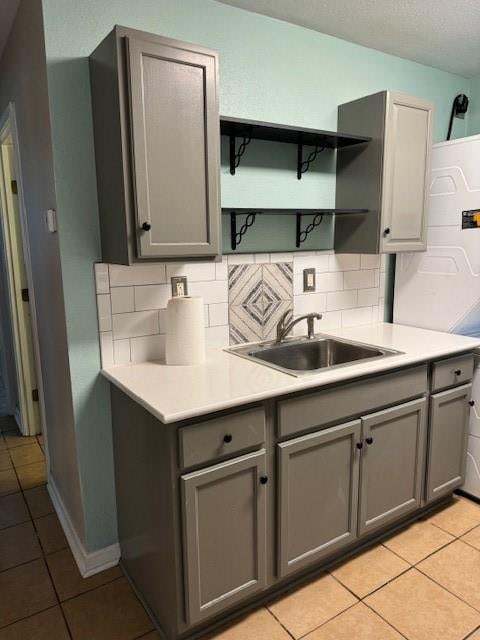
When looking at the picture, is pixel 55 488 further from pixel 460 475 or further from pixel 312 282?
pixel 460 475

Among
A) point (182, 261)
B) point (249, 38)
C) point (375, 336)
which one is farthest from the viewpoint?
point (375, 336)

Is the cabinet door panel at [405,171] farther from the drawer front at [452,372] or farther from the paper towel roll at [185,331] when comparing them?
the paper towel roll at [185,331]

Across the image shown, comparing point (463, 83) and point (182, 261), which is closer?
point (182, 261)

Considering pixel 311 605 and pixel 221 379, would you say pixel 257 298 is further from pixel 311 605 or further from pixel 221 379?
pixel 311 605

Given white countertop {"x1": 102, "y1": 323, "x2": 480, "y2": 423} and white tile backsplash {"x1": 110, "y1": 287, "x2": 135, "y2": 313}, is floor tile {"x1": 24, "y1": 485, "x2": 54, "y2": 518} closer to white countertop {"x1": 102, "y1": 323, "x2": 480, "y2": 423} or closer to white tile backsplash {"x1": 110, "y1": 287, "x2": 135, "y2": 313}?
white countertop {"x1": 102, "y1": 323, "x2": 480, "y2": 423}

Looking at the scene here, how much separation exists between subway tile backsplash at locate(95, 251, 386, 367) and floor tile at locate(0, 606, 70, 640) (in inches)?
38.7

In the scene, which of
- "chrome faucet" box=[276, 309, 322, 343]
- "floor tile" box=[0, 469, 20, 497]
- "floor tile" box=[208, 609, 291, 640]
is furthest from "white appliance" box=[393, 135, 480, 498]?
"floor tile" box=[0, 469, 20, 497]

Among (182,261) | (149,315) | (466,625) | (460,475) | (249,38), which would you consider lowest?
(466,625)

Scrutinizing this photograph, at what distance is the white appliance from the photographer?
95.3 inches

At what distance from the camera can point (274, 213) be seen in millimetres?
2193

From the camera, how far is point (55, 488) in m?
2.51

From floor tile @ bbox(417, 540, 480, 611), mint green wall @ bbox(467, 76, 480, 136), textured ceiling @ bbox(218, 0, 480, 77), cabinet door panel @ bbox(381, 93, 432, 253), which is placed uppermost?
textured ceiling @ bbox(218, 0, 480, 77)

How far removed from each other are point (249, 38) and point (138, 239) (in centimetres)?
119

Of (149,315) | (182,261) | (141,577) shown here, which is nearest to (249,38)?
(182,261)
